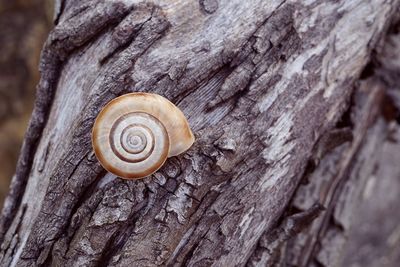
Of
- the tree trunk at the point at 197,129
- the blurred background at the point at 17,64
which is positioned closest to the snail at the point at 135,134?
the tree trunk at the point at 197,129

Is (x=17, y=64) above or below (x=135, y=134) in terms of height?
above

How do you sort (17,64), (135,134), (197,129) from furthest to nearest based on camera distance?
(17,64), (197,129), (135,134)

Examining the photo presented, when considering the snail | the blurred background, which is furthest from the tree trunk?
the blurred background

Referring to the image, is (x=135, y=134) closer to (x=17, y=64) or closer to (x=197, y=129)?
(x=197, y=129)

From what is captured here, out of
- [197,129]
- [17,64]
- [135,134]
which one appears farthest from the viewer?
[17,64]

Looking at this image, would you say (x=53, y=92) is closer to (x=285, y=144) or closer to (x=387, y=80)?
(x=285, y=144)

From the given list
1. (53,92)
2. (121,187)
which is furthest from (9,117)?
(121,187)

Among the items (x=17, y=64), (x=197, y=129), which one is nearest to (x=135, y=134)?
(x=197, y=129)
